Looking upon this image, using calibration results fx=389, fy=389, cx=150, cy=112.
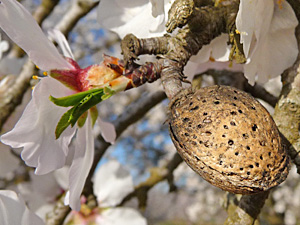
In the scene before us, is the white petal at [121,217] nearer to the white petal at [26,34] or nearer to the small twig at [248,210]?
the small twig at [248,210]

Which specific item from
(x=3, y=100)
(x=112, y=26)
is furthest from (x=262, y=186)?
(x=3, y=100)

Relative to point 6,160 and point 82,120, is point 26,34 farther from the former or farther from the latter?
point 6,160

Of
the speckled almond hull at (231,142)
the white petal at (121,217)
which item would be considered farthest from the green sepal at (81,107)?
the white petal at (121,217)

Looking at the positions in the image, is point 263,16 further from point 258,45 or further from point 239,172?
point 239,172

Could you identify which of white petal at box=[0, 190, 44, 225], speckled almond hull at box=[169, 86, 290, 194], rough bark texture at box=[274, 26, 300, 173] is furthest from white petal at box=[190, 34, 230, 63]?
white petal at box=[0, 190, 44, 225]

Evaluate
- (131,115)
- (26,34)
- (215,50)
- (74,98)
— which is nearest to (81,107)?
(74,98)
